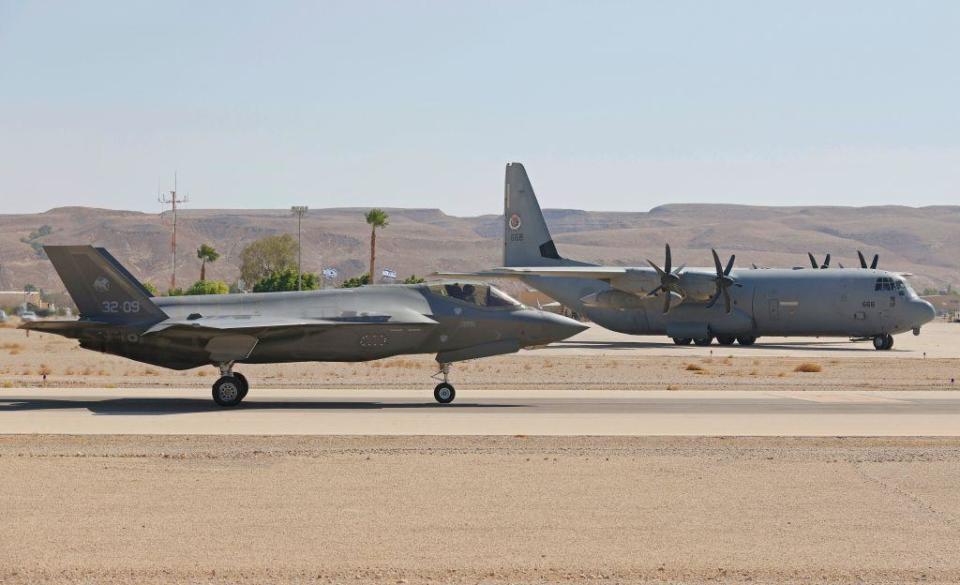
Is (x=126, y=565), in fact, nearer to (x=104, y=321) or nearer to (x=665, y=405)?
(x=104, y=321)

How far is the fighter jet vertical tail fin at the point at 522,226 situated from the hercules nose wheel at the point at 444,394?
1547 inches

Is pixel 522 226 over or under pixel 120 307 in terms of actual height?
over

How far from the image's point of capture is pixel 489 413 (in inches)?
935

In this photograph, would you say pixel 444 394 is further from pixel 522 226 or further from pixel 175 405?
pixel 522 226

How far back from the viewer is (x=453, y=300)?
26.1 metres

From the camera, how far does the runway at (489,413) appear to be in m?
20.7

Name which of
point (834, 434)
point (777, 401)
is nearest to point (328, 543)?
point (834, 434)

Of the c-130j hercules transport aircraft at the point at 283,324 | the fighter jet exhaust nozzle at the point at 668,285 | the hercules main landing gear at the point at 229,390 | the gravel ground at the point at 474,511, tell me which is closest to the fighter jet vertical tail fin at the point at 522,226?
the fighter jet exhaust nozzle at the point at 668,285

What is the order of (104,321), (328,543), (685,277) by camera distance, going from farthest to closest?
(685,277)
(104,321)
(328,543)

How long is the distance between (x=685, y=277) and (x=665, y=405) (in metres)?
29.4

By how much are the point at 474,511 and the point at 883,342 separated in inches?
1793

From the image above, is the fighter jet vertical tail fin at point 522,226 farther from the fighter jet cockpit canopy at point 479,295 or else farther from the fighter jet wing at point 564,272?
the fighter jet cockpit canopy at point 479,295

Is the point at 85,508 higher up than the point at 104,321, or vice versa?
the point at 104,321

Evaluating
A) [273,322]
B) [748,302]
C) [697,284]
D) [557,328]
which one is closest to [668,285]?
[697,284]
